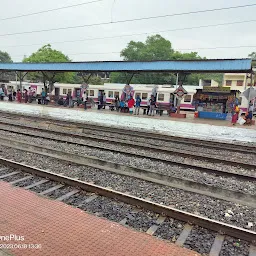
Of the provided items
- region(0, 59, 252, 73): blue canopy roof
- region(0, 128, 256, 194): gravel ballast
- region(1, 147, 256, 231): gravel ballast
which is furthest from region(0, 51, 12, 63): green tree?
region(1, 147, 256, 231): gravel ballast

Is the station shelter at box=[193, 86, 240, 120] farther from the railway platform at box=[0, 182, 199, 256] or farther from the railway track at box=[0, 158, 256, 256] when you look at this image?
the railway platform at box=[0, 182, 199, 256]

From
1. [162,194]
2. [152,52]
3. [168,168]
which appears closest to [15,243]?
[162,194]

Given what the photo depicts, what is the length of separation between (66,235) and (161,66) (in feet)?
63.4

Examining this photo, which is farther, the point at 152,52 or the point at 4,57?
the point at 4,57

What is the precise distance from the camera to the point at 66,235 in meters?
3.78

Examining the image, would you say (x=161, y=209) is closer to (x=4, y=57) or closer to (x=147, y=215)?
(x=147, y=215)

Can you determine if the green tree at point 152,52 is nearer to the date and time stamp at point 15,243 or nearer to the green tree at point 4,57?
Result: the green tree at point 4,57

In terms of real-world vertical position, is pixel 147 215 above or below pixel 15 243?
below

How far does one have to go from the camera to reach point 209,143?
41.8ft

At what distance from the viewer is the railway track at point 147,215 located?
12.9 ft

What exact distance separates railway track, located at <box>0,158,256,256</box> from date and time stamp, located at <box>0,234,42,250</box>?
1.40 m

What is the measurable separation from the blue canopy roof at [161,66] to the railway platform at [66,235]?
57.2ft

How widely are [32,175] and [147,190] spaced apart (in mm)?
2754

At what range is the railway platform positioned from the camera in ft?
11.3
